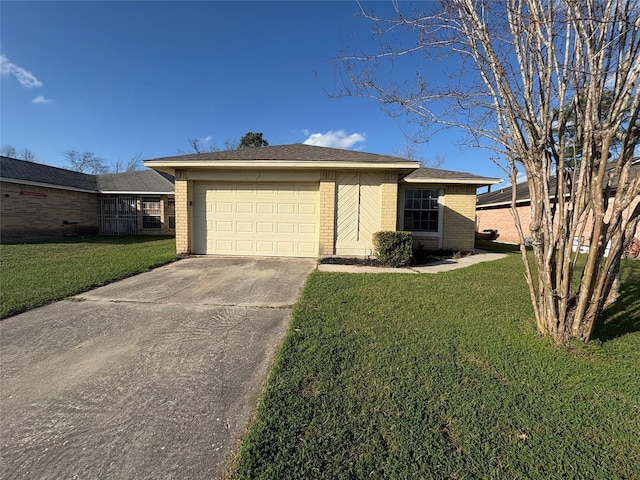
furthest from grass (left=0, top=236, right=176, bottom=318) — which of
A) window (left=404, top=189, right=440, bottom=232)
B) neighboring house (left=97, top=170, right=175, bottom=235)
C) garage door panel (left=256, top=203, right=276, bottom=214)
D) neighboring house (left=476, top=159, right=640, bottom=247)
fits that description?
neighboring house (left=476, top=159, right=640, bottom=247)

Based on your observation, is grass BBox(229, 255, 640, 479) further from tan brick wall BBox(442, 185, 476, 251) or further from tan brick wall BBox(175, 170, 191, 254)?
tan brick wall BBox(442, 185, 476, 251)

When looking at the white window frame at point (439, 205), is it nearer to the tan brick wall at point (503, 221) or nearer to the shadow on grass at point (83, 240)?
the tan brick wall at point (503, 221)

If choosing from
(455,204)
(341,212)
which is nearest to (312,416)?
(341,212)

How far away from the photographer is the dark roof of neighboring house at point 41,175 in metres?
13.0

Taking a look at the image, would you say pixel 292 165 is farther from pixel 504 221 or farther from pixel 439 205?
pixel 504 221

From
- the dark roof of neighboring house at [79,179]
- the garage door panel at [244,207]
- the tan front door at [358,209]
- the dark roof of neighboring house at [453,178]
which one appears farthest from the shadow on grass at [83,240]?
the dark roof of neighboring house at [453,178]

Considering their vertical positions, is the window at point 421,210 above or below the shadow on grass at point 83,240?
above

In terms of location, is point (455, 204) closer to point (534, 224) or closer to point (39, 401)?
point (534, 224)

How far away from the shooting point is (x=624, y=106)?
108 inches

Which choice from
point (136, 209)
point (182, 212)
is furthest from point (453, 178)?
point (136, 209)

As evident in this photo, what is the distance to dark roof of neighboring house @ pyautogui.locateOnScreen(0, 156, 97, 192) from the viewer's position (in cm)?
1303

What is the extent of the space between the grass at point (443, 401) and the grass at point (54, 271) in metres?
4.43

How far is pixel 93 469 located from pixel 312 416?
1360 millimetres

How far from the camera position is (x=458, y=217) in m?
10.6
